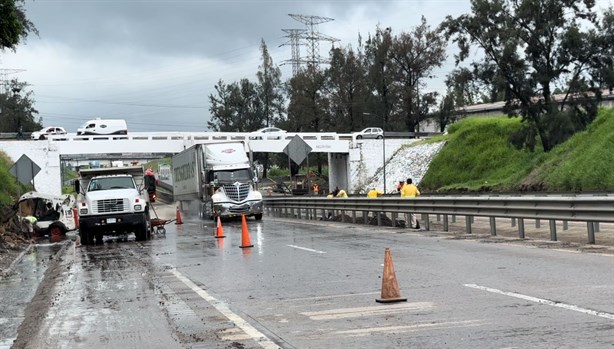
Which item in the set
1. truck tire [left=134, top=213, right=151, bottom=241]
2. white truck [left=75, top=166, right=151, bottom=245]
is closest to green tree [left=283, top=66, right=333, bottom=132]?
white truck [left=75, top=166, right=151, bottom=245]

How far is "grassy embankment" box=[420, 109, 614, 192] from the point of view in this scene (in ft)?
135

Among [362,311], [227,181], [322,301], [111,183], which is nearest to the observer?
[362,311]

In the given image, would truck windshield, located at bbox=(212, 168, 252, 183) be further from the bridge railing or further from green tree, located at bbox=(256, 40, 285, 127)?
green tree, located at bbox=(256, 40, 285, 127)

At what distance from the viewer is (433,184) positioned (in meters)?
65.2

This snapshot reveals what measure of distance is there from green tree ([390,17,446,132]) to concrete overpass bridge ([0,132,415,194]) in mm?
11252

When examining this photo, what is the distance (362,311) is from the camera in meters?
8.95

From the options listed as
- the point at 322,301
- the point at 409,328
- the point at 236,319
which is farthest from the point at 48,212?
the point at 409,328

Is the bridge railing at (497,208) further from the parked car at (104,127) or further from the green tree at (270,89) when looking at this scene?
the green tree at (270,89)

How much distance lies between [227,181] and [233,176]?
0.40m

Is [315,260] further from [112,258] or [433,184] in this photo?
[433,184]

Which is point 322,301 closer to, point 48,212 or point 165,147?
point 48,212

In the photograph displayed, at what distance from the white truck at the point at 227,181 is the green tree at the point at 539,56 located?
A: 88.4ft

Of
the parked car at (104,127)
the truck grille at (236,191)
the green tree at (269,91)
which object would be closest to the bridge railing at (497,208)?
the truck grille at (236,191)

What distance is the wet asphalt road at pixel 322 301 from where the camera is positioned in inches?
299
